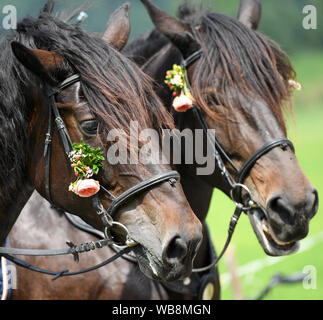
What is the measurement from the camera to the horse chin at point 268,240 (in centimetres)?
331

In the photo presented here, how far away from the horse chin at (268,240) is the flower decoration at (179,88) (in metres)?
0.84

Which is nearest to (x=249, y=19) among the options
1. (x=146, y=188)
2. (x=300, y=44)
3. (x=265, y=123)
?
(x=265, y=123)

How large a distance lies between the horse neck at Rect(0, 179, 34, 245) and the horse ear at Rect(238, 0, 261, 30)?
220 centimetres

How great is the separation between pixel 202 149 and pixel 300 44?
171 feet

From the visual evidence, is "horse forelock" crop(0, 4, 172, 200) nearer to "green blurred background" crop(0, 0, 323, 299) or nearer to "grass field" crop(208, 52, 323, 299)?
"green blurred background" crop(0, 0, 323, 299)

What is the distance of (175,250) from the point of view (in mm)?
2533

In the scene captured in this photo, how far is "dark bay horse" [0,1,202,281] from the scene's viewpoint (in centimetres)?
258

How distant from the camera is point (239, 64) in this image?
3.53 metres

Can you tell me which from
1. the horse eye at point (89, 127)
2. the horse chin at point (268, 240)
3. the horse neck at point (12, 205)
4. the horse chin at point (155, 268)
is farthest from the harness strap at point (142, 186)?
the horse chin at point (268, 240)

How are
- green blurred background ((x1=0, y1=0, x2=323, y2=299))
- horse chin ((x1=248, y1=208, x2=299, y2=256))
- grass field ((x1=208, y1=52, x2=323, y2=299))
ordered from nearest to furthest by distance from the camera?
horse chin ((x1=248, y1=208, x2=299, y2=256)), green blurred background ((x1=0, y1=0, x2=323, y2=299)), grass field ((x1=208, y1=52, x2=323, y2=299))

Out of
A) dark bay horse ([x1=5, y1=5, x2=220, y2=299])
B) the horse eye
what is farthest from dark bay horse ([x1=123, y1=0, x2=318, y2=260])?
the horse eye

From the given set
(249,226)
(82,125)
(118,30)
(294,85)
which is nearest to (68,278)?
(82,125)

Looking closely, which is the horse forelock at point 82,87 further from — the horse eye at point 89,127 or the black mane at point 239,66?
the black mane at point 239,66

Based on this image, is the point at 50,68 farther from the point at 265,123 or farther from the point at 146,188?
the point at 265,123
